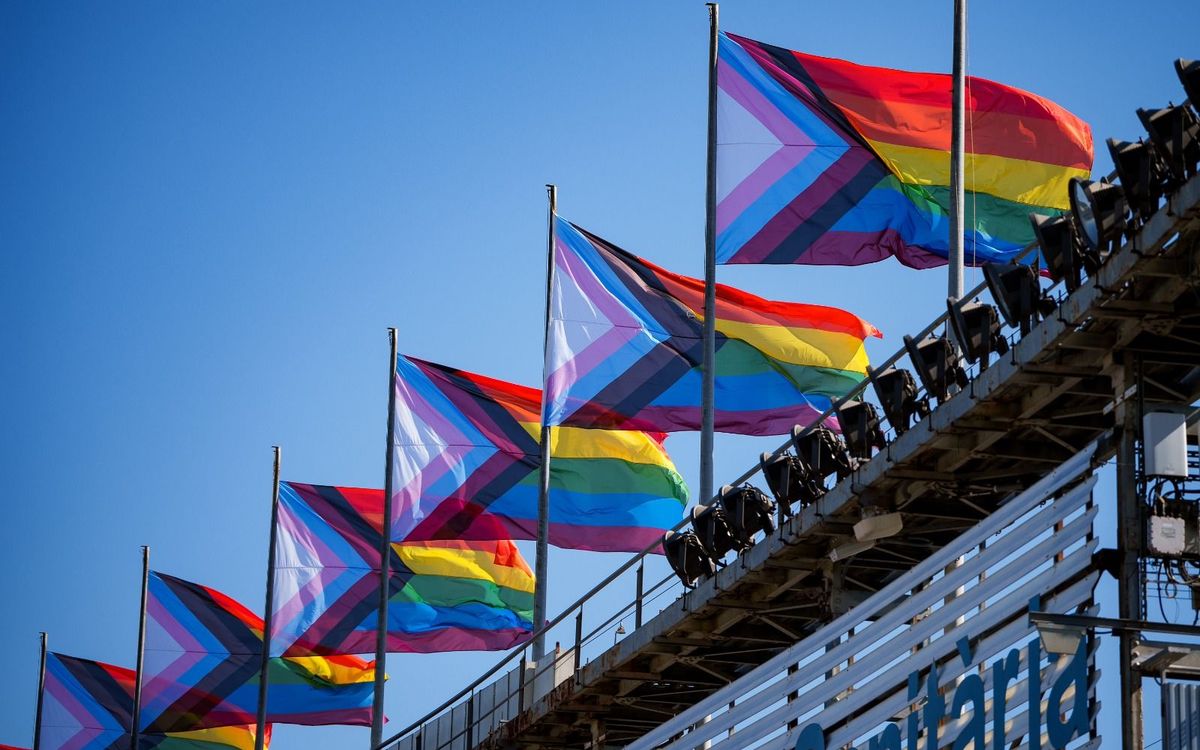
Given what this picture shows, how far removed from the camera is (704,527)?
34.6 meters

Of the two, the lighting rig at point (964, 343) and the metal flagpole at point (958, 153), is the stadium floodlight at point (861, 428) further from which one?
the metal flagpole at point (958, 153)

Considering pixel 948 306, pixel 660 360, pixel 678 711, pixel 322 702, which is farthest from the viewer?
pixel 322 702

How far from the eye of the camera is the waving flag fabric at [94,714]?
6356 cm

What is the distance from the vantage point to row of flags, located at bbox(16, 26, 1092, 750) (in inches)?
1304

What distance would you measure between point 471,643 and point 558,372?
11442mm

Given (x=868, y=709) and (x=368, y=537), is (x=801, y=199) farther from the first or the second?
(x=368, y=537)

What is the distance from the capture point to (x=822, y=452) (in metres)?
31.4

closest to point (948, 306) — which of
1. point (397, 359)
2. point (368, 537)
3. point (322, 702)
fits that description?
point (397, 359)

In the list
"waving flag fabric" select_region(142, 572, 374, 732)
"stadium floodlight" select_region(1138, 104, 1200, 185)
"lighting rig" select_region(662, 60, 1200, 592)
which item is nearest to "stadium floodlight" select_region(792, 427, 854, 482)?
"lighting rig" select_region(662, 60, 1200, 592)

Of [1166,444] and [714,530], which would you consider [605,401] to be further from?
[1166,444]

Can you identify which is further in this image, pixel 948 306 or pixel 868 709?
pixel 868 709

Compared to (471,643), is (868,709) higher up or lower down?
lower down

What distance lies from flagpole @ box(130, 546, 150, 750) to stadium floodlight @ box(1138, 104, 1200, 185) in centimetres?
4024

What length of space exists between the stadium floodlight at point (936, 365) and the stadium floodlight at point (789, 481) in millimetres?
3821
